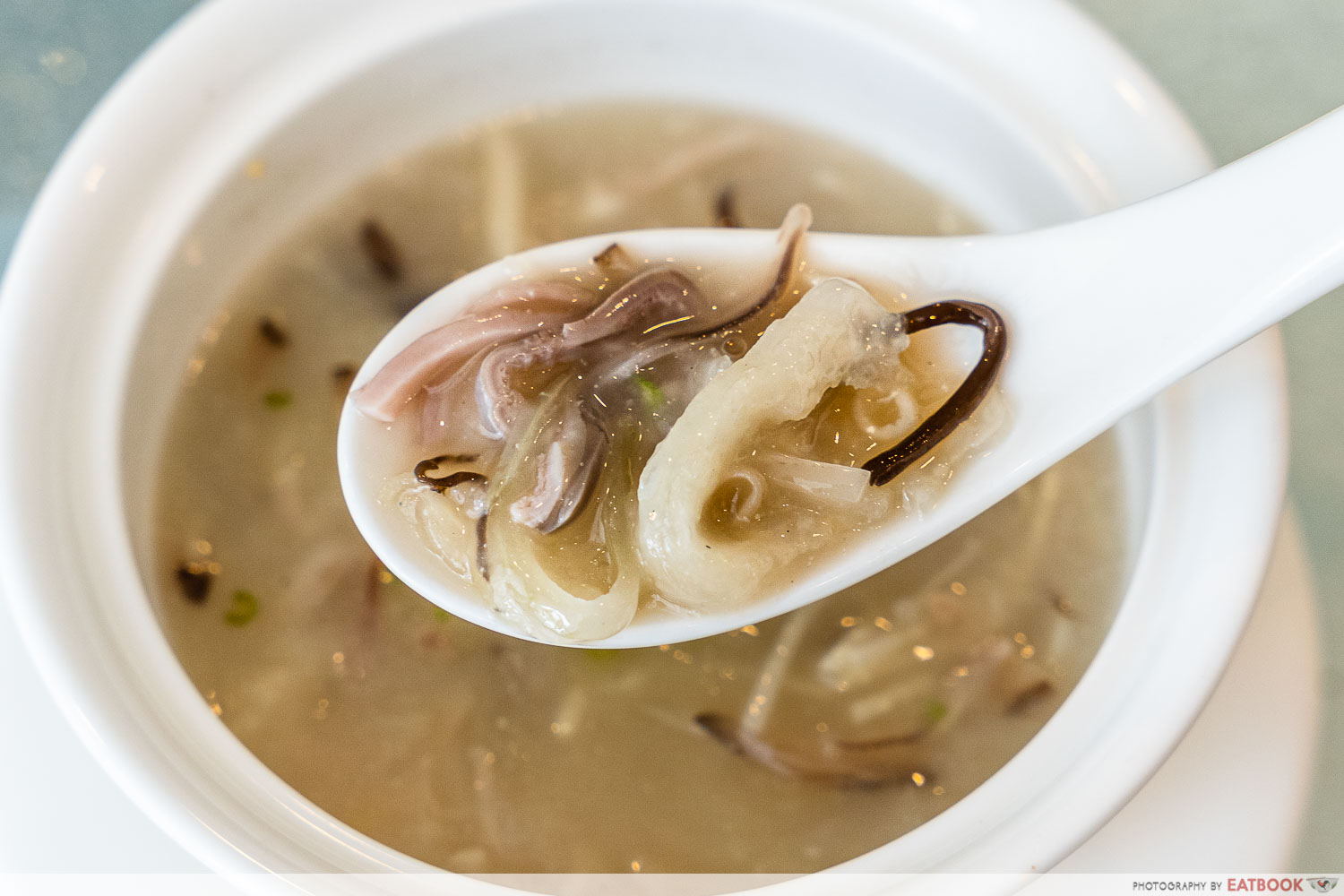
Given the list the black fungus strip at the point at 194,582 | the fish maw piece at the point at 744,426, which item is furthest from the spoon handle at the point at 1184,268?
the black fungus strip at the point at 194,582

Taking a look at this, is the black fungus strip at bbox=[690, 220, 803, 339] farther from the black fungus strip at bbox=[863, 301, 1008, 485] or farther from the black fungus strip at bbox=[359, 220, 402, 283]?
the black fungus strip at bbox=[359, 220, 402, 283]

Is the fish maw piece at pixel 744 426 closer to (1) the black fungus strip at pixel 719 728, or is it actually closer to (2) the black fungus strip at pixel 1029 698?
(1) the black fungus strip at pixel 719 728

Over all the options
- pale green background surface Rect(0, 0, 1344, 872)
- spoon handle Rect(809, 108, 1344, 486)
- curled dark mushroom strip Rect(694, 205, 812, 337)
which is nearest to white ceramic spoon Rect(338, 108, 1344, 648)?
spoon handle Rect(809, 108, 1344, 486)

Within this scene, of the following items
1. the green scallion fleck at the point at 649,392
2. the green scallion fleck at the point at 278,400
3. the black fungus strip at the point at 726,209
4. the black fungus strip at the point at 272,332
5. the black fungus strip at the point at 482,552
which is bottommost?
the black fungus strip at the point at 482,552

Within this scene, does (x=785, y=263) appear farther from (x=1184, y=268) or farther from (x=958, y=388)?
(x=1184, y=268)

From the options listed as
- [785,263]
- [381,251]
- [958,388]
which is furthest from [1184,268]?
[381,251]

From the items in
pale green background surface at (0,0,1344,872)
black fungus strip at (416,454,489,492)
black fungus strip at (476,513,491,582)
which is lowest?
black fungus strip at (476,513,491,582)
